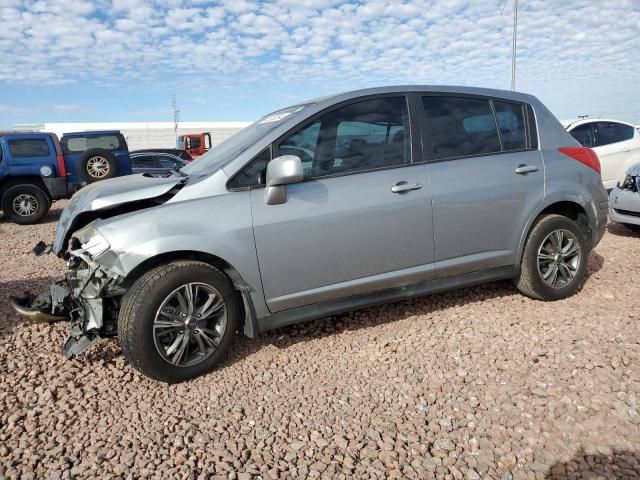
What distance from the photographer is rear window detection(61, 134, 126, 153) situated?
10875mm

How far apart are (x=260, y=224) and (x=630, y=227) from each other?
21.3 ft

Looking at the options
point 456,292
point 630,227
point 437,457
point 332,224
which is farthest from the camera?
point 630,227

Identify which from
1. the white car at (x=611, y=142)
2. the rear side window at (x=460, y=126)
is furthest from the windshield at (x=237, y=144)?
the white car at (x=611, y=142)

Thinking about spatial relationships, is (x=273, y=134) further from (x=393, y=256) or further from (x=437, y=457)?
(x=437, y=457)

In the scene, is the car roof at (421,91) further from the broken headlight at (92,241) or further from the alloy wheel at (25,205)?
the alloy wheel at (25,205)

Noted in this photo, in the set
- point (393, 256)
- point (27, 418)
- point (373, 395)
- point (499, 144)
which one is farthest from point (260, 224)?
point (499, 144)

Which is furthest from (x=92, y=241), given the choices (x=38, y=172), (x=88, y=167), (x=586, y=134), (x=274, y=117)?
(x=586, y=134)

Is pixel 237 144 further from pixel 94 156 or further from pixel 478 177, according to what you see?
pixel 94 156

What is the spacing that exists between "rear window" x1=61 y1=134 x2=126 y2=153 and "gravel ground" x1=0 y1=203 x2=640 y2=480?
7.82 m

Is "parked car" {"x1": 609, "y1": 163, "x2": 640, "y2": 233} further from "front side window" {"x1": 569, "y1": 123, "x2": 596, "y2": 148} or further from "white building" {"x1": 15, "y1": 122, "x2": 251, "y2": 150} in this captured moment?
"white building" {"x1": 15, "y1": 122, "x2": 251, "y2": 150}

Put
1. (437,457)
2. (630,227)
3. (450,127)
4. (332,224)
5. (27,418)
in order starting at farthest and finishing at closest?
(630,227), (450,127), (332,224), (27,418), (437,457)

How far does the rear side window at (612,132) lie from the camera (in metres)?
8.77

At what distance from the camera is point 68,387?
119 inches

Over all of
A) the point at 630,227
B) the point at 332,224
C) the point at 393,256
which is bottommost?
the point at 630,227
